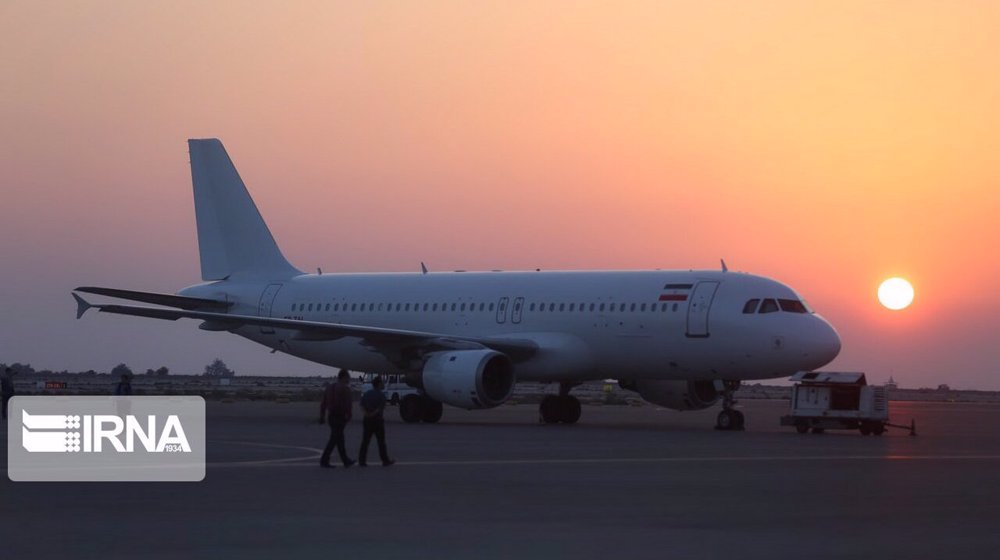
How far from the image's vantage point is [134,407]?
3881 centimetres

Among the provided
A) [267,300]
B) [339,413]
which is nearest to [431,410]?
[267,300]

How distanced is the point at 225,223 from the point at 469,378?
14389 mm

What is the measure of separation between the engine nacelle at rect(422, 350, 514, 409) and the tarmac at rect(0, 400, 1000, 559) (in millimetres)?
8011

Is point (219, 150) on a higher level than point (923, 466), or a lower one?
higher

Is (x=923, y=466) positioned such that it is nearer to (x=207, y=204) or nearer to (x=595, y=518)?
(x=595, y=518)

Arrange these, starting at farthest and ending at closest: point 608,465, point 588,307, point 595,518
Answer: point 588,307 → point 608,465 → point 595,518

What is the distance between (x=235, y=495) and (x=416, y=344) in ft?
70.5

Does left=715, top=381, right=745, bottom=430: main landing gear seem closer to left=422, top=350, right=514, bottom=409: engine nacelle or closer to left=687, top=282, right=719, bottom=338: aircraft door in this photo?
left=687, top=282, right=719, bottom=338: aircraft door

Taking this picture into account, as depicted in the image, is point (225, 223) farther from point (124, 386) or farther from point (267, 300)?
point (124, 386)

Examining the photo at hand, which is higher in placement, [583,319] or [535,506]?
[583,319]

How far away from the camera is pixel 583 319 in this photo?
3750cm

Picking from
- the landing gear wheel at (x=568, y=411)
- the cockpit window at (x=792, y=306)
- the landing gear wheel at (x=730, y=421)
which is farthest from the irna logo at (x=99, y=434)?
the cockpit window at (x=792, y=306)

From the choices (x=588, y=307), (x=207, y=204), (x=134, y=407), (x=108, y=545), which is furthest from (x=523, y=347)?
(x=108, y=545)

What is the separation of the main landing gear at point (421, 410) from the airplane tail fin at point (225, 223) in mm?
8790
